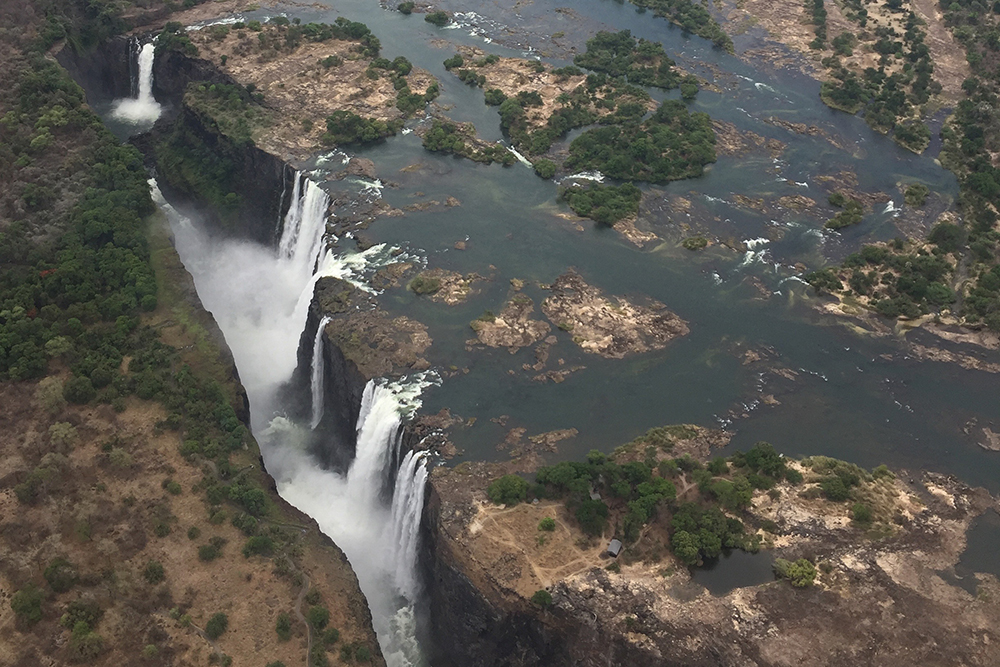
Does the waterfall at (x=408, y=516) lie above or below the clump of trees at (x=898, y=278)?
below

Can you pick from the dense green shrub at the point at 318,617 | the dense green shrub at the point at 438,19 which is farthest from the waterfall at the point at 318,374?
the dense green shrub at the point at 438,19

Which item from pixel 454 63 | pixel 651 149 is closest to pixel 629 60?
pixel 454 63

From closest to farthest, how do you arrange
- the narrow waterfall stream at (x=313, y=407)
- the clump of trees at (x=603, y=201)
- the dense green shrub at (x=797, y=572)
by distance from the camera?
the dense green shrub at (x=797, y=572), the narrow waterfall stream at (x=313, y=407), the clump of trees at (x=603, y=201)

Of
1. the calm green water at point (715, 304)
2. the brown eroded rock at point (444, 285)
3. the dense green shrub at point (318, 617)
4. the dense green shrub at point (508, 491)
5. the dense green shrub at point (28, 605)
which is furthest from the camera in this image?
the brown eroded rock at point (444, 285)

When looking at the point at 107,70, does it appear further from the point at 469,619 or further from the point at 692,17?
the point at 469,619

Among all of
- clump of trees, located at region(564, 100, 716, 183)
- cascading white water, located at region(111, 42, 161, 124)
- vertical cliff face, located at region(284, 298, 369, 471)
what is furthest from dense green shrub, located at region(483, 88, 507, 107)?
cascading white water, located at region(111, 42, 161, 124)

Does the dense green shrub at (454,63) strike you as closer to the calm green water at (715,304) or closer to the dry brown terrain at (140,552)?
the calm green water at (715,304)

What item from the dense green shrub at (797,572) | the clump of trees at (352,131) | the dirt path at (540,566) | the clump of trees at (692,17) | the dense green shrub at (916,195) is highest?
the clump of trees at (692,17)
